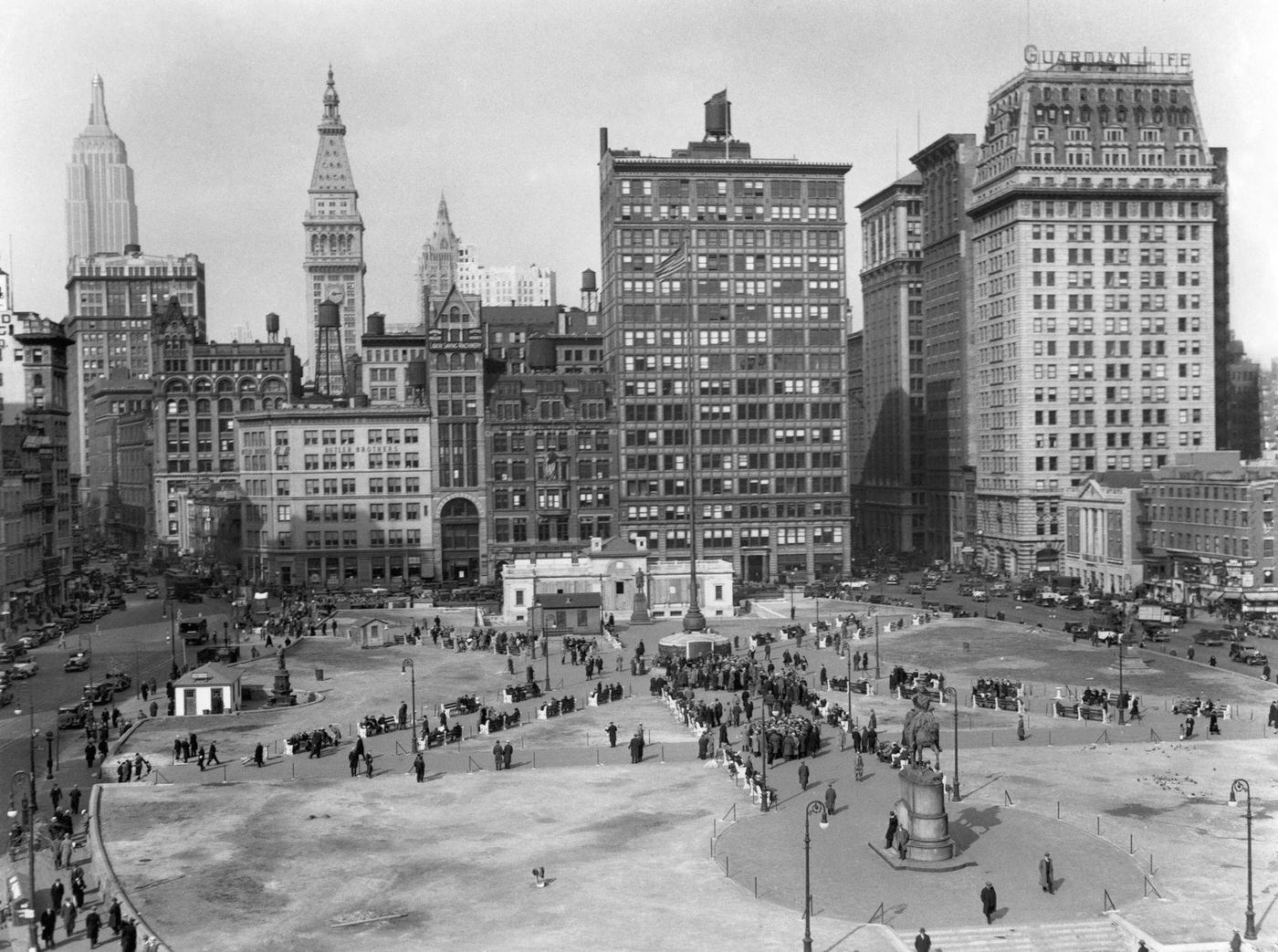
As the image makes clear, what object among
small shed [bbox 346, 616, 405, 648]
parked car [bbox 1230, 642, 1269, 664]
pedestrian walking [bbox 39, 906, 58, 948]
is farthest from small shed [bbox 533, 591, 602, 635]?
pedestrian walking [bbox 39, 906, 58, 948]

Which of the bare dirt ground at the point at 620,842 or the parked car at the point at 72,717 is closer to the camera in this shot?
the bare dirt ground at the point at 620,842

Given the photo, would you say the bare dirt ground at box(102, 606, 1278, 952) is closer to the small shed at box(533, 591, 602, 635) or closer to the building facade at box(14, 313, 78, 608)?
the small shed at box(533, 591, 602, 635)

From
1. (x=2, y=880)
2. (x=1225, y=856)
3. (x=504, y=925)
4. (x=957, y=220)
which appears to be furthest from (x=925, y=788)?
(x=957, y=220)

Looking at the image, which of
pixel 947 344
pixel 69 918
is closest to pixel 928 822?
pixel 69 918

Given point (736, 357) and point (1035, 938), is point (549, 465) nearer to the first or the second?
point (736, 357)

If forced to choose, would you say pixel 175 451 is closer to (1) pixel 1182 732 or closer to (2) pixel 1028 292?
(2) pixel 1028 292

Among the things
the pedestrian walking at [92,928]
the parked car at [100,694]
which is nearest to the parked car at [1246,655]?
the parked car at [100,694]

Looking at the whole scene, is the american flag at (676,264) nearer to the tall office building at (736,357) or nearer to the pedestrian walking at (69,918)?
the tall office building at (736,357)
